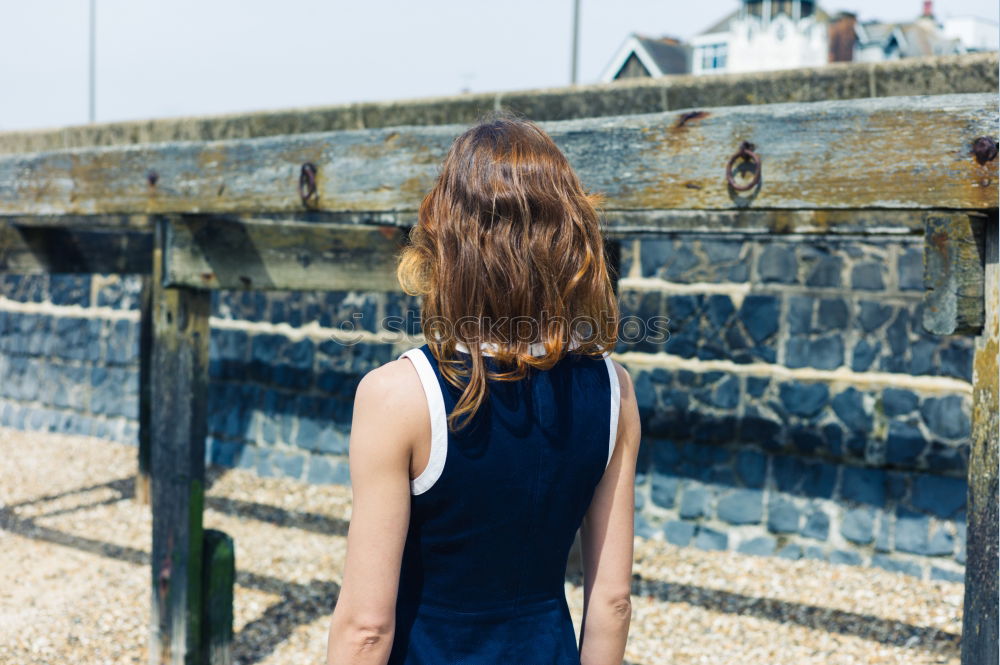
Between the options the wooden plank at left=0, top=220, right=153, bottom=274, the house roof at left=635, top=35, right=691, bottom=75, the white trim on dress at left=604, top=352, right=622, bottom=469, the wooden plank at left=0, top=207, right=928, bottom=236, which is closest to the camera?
the white trim on dress at left=604, top=352, right=622, bottom=469

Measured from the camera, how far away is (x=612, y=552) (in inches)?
65.6

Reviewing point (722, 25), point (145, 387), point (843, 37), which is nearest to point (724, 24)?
point (722, 25)

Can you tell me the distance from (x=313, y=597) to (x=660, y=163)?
3381 millimetres

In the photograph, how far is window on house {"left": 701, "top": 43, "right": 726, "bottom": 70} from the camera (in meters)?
39.9

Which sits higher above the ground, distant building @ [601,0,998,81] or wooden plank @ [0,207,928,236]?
distant building @ [601,0,998,81]

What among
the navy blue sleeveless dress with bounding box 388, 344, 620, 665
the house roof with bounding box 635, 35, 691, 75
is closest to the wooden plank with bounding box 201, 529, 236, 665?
the navy blue sleeveless dress with bounding box 388, 344, 620, 665

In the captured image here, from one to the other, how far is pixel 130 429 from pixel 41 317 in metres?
1.69

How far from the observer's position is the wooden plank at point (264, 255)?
3.58 meters

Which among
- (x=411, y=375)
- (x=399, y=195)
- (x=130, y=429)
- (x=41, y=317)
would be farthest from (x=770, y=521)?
(x=41, y=317)

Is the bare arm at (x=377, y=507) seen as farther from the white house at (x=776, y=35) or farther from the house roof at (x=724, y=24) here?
the house roof at (x=724, y=24)

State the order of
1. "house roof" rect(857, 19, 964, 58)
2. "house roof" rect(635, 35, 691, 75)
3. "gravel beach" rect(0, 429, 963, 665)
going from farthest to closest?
"house roof" rect(857, 19, 964, 58) → "house roof" rect(635, 35, 691, 75) → "gravel beach" rect(0, 429, 963, 665)

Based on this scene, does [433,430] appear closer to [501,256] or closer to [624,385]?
[501,256]

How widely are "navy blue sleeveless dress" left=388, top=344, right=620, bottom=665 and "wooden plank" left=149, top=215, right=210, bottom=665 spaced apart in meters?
2.35

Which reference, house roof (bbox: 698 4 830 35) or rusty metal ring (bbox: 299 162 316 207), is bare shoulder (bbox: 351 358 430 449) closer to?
rusty metal ring (bbox: 299 162 316 207)
